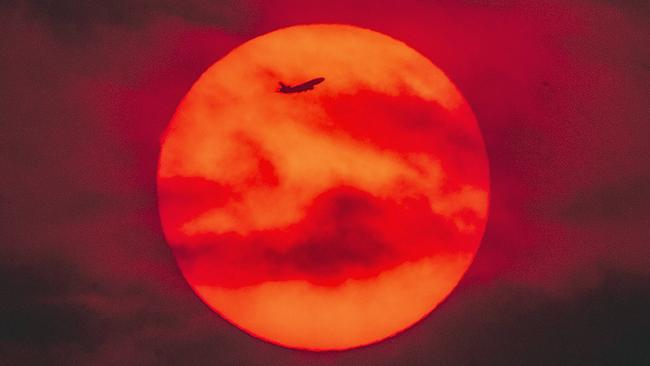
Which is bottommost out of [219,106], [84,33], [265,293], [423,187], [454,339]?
[454,339]

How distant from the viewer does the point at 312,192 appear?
A: 396 centimetres

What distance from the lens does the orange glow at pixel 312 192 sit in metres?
3.95

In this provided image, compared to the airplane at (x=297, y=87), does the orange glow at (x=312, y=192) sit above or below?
below

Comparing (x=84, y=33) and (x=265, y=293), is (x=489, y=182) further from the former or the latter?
(x=84, y=33)

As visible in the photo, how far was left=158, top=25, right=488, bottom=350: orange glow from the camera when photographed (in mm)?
3945

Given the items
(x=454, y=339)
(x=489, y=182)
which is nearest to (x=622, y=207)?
(x=489, y=182)

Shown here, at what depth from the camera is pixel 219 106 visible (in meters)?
3.97

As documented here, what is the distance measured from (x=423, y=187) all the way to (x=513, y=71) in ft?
2.53

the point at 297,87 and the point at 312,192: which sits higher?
the point at 297,87

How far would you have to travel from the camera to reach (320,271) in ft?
13.0

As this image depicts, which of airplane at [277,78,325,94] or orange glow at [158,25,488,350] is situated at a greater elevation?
airplane at [277,78,325,94]

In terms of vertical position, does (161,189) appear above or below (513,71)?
below

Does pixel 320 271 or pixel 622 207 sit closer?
pixel 320 271

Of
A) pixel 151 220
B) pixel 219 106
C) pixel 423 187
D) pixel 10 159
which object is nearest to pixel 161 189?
pixel 151 220
